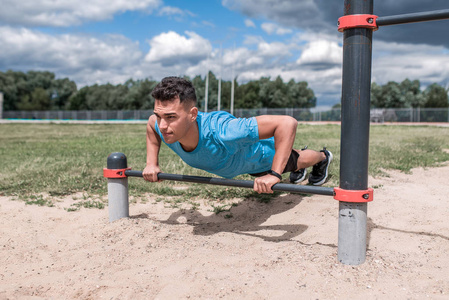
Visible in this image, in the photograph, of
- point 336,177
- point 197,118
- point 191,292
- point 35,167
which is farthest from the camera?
point 35,167

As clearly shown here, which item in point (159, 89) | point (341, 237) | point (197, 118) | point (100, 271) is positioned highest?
point (159, 89)

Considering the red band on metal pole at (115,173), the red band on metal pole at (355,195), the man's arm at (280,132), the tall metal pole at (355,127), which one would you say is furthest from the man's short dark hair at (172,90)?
the red band on metal pole at (355,195)

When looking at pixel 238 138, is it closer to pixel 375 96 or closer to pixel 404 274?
pixel 404 274

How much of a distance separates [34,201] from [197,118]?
2108mm

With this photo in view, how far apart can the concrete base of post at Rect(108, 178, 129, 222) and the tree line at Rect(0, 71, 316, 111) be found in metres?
51.1

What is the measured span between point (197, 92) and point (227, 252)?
52.7 m

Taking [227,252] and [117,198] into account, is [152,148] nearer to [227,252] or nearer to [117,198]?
[117,198]

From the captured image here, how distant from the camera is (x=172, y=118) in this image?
8.41 ft

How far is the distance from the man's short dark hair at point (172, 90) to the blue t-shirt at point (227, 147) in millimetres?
269

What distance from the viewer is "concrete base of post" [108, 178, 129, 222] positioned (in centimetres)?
306

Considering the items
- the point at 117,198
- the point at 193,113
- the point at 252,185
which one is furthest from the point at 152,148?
the point at 252,185

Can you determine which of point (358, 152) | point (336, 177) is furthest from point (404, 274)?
point (336, 177)

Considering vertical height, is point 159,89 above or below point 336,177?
above

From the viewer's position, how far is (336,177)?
4.52 m
